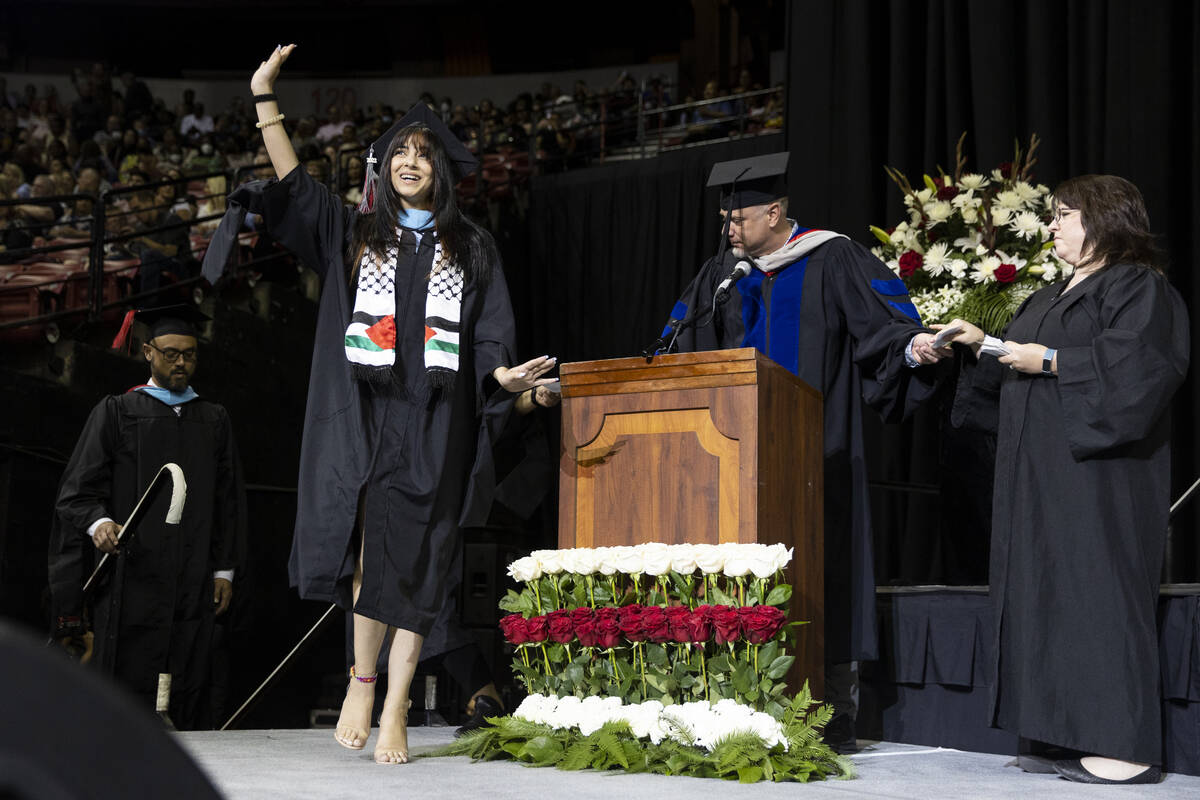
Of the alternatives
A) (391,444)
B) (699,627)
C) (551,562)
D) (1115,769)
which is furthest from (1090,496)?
(391,444)

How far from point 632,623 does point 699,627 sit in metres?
0.17

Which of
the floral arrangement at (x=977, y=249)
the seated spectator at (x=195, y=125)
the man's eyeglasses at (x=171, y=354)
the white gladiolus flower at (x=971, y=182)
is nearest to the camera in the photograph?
the floral arrangement at (x=977, y=249)

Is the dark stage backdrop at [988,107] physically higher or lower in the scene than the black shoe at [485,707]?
higher

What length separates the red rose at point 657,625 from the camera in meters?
2.76

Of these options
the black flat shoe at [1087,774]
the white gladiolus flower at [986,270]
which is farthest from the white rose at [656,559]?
the white gladiolus flower at [986,270]

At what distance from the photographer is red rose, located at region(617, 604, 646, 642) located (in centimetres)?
277

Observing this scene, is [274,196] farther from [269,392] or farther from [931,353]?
[269,392]

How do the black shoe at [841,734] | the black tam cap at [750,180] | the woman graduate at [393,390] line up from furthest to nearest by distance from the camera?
the black tam cap at [750,180] < the black shoe at [841,734] < the woman graduate at [393,390]

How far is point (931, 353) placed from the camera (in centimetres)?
332

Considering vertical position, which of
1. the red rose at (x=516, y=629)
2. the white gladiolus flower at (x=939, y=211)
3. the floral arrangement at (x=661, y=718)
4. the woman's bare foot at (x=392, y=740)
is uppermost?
the white gladiolus flower at (x=939, y=211)

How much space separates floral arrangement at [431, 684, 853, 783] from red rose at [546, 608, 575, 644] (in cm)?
13

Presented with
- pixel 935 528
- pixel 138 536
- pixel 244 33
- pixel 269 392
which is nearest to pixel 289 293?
pixel 269 392

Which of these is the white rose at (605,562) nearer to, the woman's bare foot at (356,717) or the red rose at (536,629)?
the red rose at (536,629)

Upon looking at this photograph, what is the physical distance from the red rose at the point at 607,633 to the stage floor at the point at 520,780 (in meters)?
0.29
